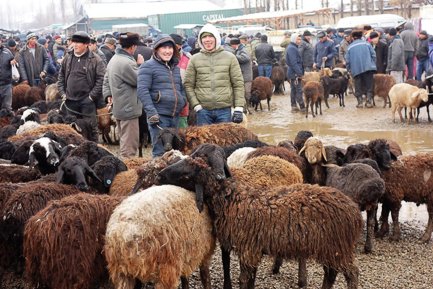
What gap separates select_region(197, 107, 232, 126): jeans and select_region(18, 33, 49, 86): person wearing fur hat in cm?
904

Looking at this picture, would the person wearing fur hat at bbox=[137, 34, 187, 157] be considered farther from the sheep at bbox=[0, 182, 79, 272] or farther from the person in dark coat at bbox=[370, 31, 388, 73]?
the person in dark coat at bbox=[370, 31, 388, 73]

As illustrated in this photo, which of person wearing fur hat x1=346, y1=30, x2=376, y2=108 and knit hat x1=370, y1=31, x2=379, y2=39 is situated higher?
knit hat x1=370, y1=31, x2=379, y2=39

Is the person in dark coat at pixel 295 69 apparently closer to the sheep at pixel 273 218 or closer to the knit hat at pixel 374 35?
the knit hat at pixel 374 35

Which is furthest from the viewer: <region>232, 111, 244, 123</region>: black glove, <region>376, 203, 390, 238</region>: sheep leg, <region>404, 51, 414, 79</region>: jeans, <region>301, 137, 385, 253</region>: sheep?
<region>404, 51, 414, 79</region>: jeans

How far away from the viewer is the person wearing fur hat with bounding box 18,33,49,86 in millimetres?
15586

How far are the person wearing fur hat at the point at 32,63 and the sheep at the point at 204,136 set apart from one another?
9353 millimetres

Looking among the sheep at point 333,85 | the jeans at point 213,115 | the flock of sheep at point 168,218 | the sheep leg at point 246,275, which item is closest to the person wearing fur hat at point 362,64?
the sheep at point 333,85

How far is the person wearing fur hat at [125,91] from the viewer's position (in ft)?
26.7

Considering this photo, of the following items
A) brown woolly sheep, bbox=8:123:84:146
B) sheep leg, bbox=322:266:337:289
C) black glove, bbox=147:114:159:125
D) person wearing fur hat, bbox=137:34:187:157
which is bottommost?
sheep leg, bbox=322:266:337:289

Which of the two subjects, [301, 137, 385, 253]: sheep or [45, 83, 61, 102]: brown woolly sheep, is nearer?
[301, 137, 385, 253]: sheep

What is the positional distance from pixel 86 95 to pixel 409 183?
A: 16.4 feet

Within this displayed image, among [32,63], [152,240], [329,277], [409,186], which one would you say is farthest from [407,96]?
[152,240]

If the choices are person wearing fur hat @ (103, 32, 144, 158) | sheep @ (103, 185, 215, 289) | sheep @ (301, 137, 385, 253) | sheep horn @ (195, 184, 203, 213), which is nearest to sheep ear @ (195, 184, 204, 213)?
sheep horn @ (195, 184, 203, 213)

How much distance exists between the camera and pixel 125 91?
8.20m
